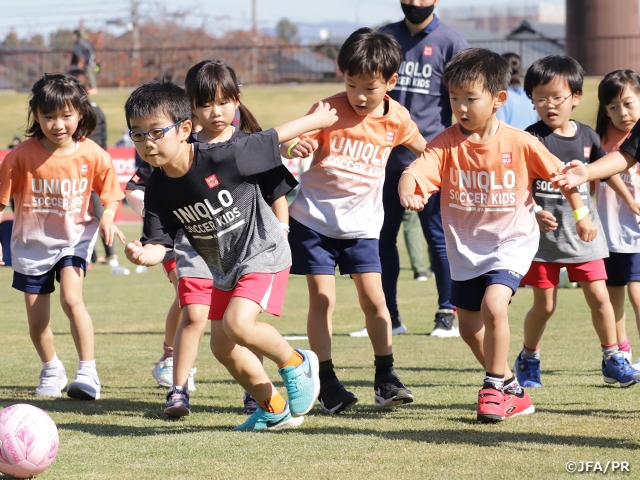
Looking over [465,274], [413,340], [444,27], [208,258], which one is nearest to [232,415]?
[208,258]

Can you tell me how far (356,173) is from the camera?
16.8 feet

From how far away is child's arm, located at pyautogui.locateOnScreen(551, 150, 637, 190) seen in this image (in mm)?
4395

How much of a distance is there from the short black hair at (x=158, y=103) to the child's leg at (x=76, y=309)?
5.27ft

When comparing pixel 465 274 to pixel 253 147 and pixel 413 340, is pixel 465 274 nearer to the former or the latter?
pixel 253 147

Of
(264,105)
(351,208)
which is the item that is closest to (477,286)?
(351,208)

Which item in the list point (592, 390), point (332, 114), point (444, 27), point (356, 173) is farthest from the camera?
point (444, 27)

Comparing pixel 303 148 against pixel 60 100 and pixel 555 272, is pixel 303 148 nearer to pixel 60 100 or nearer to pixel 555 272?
pixel 60 100

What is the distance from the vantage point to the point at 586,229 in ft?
15.0

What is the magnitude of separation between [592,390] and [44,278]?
3.22 m

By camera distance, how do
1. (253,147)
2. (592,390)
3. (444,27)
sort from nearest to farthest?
(253,147)
(592,390)
(444,27)

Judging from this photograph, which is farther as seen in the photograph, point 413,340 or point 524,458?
point 413,340

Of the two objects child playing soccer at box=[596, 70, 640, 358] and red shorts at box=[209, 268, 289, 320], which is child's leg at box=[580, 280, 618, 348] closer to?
child playing soccer at box=[596, 70, 640, 358]

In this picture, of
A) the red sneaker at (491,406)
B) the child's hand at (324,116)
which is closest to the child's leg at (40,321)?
the child's hand at (324,116)

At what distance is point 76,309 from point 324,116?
6.66 ft
